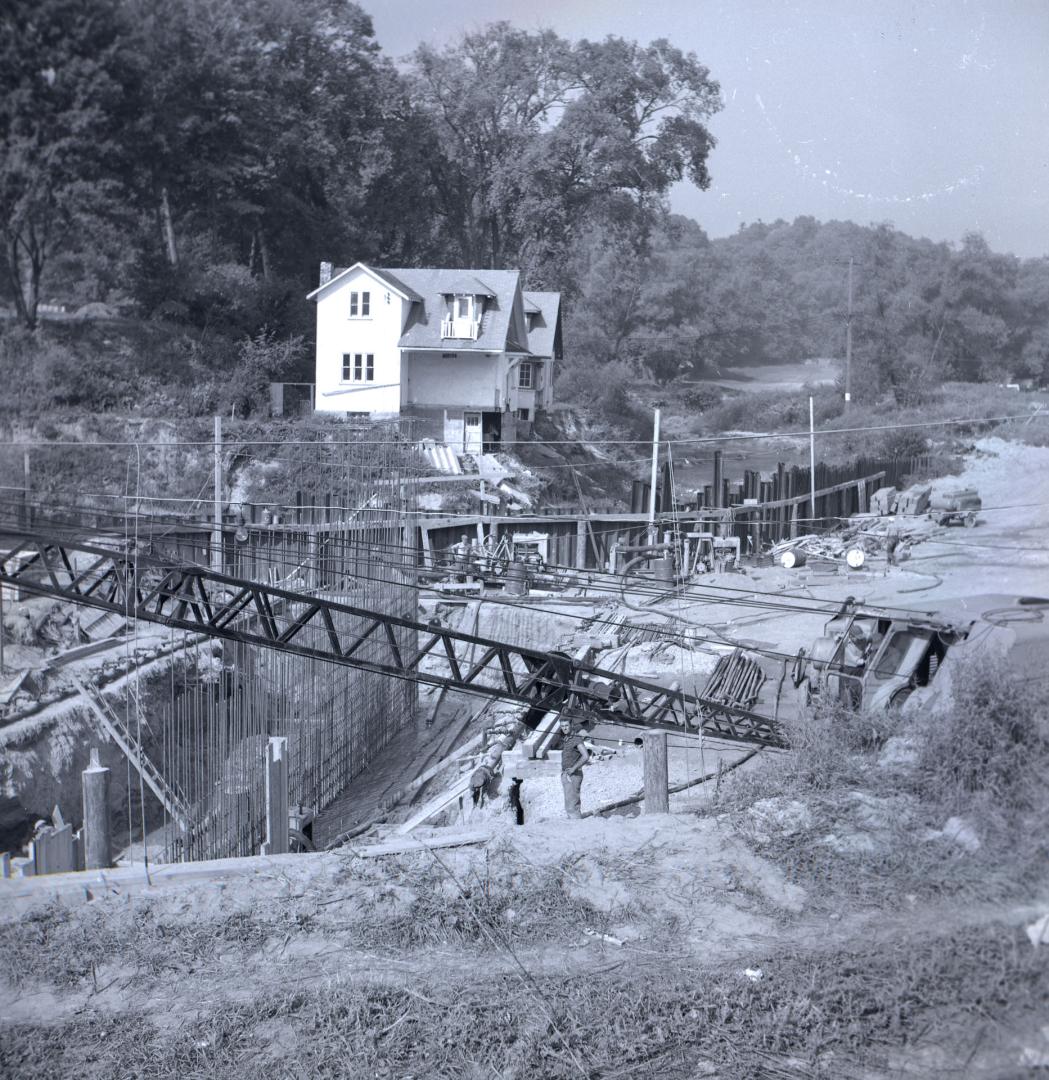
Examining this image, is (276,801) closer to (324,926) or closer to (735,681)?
(324,926)

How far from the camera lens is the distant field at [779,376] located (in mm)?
57375

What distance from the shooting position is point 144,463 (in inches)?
1309

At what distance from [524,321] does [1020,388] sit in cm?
1805

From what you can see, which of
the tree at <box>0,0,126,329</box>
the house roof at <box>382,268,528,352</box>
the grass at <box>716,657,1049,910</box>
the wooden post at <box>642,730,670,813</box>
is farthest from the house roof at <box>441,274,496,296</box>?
the grass at <box>716,657,1049,910</box>

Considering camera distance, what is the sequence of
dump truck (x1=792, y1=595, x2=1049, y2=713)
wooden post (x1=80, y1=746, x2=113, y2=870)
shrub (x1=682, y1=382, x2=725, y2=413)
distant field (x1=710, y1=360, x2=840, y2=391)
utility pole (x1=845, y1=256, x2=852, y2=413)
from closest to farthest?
dump truck (x1=792, y1=595, x2=1049, y2=713)
wooden post (x1=80, y1=746, x2=113, y2=870)
utility pole (x1=845, y1=256, x2=852, y2=413)
distant field (x1=710, y1=360, x2=840, y2=391)
shrub (x1=682, y1=382, x2=725, y2=413)

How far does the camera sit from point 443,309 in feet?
134

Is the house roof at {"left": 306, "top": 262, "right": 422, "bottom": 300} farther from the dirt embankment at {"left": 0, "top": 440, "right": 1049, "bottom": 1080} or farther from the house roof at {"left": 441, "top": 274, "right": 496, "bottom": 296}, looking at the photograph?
the dirt embankment at {"left": 0, "top": 440, "right": 1049, "bottom": 1080}

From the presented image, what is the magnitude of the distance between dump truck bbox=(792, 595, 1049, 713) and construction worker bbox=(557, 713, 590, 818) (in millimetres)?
2534

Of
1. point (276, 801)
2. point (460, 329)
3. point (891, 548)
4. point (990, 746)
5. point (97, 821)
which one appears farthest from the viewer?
point (460, 329)

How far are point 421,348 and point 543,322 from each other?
759cm

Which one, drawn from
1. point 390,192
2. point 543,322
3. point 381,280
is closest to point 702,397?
point 543,322

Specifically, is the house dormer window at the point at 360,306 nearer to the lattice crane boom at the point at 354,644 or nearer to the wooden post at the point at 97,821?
the lattice crane boom at the point at 354,644

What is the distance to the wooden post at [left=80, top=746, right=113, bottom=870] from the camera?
8906mm

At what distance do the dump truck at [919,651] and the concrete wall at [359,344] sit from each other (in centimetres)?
2658
